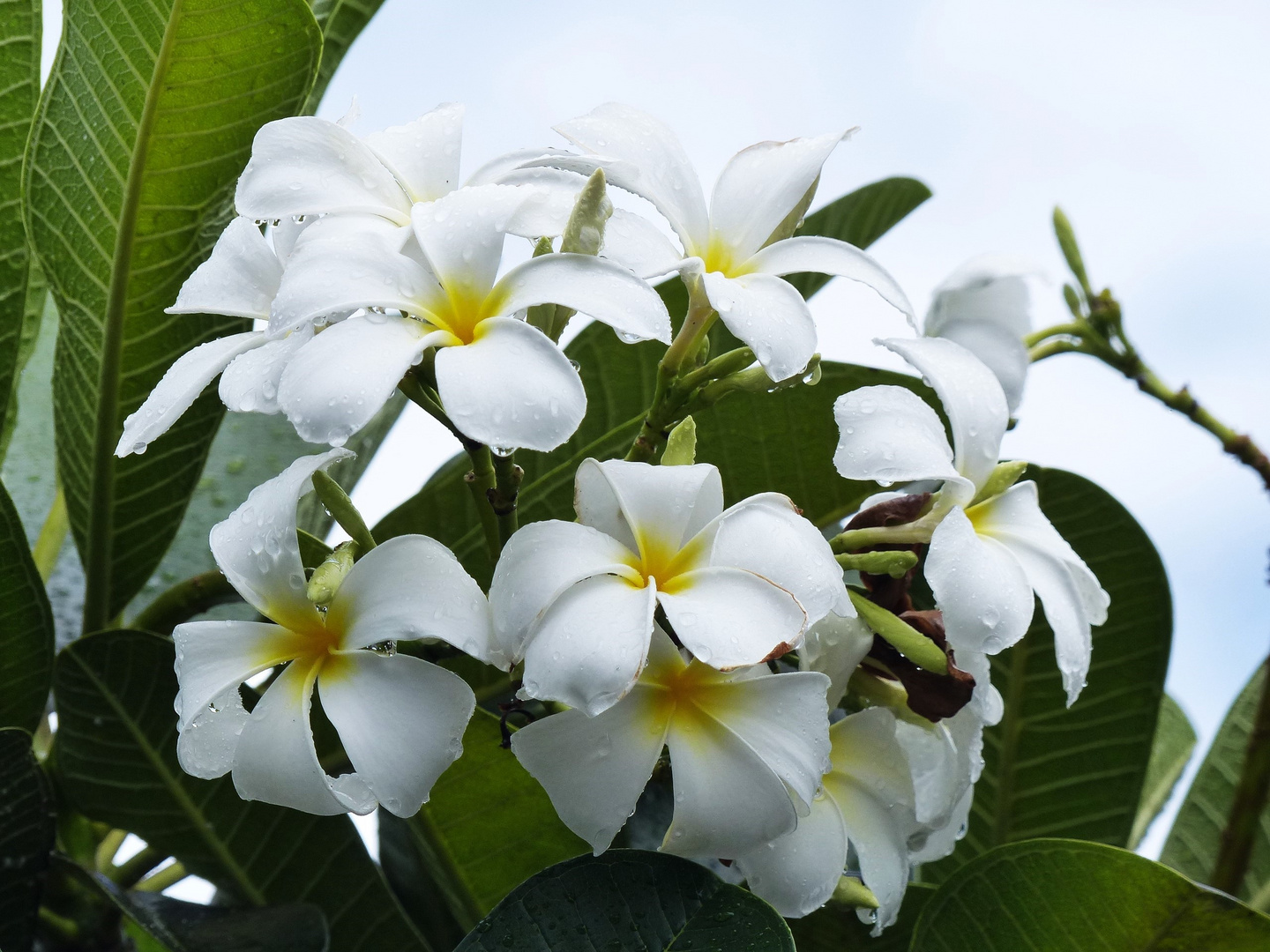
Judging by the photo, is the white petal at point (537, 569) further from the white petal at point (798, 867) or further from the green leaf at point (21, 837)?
the green leaf at point (21, 837)

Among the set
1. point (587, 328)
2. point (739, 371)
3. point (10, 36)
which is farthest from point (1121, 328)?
point (10, 36)

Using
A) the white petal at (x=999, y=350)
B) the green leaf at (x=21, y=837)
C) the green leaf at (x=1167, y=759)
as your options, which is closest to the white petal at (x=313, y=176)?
the green leaf at (x=21, y=837)

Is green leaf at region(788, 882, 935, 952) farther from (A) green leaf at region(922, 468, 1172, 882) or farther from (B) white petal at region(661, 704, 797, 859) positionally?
(B) white petal at region(661, 704, 797, 859)

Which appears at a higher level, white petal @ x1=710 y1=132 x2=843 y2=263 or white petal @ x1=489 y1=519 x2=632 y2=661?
white petal @ x1=710 y1=132 x2=843 y2=263

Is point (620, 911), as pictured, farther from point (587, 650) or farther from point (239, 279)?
point (239, 279)

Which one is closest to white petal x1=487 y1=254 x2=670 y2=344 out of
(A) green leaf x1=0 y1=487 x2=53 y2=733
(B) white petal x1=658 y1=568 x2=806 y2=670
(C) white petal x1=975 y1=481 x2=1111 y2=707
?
(B) white petal x1=658 y1=568 x2=806 y2=670

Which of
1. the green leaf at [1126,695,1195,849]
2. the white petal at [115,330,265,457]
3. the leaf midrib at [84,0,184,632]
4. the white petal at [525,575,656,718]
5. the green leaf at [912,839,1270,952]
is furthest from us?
the green leaf at [1126,695,1195,849]

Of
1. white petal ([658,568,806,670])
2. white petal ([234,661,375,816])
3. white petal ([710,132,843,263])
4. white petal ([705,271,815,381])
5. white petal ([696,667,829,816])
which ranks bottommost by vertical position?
white petal ([234,661,375,816])

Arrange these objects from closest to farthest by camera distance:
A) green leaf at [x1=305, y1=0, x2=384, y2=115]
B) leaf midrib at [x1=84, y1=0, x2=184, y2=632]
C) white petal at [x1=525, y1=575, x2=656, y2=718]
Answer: white petal at [x1=525, y1=575, x2=656, y2=718]
leaf midrib at [x1=84, y1=0, x2=184, y2=632]
green leaf at [x1=305, y1=0, x2=384, y2=115]

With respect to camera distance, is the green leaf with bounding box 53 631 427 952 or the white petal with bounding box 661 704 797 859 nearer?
the white petal with bounding box 661 704 797 859

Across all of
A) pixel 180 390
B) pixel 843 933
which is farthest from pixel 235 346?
pixel 843 933
